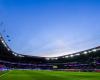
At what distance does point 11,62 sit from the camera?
576 ft

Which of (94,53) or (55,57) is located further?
(55,57)

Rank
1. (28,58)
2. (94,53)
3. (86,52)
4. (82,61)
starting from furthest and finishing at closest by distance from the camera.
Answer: (28,58)
(82,61)
(86,52)
(94,53)

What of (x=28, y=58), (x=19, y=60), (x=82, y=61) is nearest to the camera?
(x=82, y=61)

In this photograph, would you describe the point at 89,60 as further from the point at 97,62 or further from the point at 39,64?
the point at 39,64

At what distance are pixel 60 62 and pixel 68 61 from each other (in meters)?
9.65

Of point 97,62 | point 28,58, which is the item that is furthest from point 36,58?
point 97,62

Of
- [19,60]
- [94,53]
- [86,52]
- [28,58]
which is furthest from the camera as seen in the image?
[28,58]

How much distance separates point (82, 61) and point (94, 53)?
2842 cm

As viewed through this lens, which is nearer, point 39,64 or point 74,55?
point 74,55

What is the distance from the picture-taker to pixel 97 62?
14112 centimetres

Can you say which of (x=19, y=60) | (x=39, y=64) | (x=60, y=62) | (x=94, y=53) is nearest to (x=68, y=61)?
(x=60, y=62)

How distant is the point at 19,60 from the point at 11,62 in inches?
352

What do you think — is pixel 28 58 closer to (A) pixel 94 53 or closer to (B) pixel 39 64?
(B) pixel 39 64

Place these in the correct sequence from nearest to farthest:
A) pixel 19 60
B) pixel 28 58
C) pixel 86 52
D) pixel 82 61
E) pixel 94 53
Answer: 1. pixel 94 53
2. pixel 86 52
3. pixel 82 61
4. pixel 19 60
5. pixel 28 58
